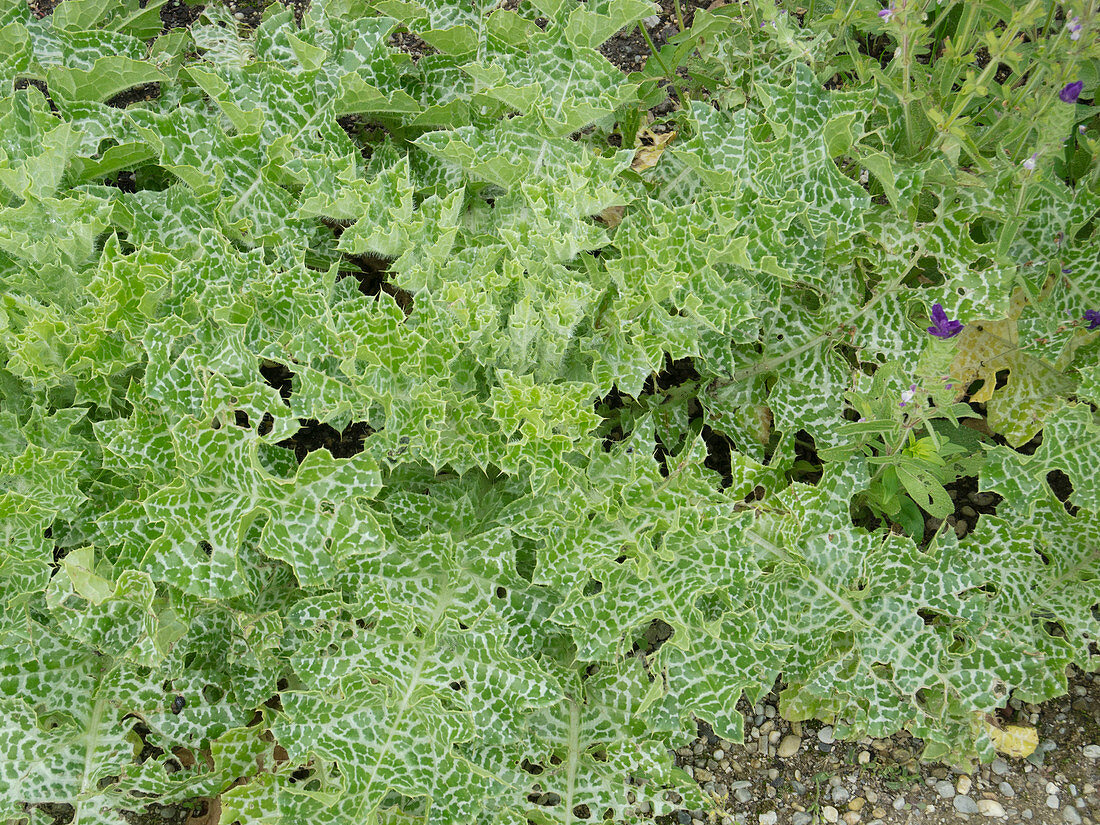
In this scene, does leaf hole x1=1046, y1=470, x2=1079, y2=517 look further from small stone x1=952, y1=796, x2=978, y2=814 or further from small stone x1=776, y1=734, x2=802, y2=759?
small stone x1=776, y1=734, x2=802, y2=759

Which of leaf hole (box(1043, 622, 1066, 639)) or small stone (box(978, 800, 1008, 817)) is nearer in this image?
small stone (box(978, 800, 1008, 817))

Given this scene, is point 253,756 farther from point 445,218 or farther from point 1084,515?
point 1084,515

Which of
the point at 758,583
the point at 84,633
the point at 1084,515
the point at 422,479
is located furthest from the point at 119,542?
the point at 1084,515

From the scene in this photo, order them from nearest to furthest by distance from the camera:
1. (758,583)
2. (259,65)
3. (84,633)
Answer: (84,633) → (758,583) → (259,65)

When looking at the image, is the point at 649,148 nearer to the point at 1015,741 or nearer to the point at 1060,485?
the point at 1060,485

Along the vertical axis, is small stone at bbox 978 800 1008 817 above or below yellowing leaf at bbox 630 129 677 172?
below

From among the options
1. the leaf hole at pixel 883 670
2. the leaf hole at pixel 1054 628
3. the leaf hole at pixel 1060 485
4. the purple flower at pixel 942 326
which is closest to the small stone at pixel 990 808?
the leaf hole at pixel 883 670

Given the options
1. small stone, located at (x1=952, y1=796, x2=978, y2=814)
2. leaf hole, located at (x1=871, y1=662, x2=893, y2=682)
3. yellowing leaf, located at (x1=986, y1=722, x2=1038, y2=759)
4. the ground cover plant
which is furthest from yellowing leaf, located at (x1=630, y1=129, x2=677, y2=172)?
small stone, located at (x1=952, y1=796, x2=978, y2=814)
